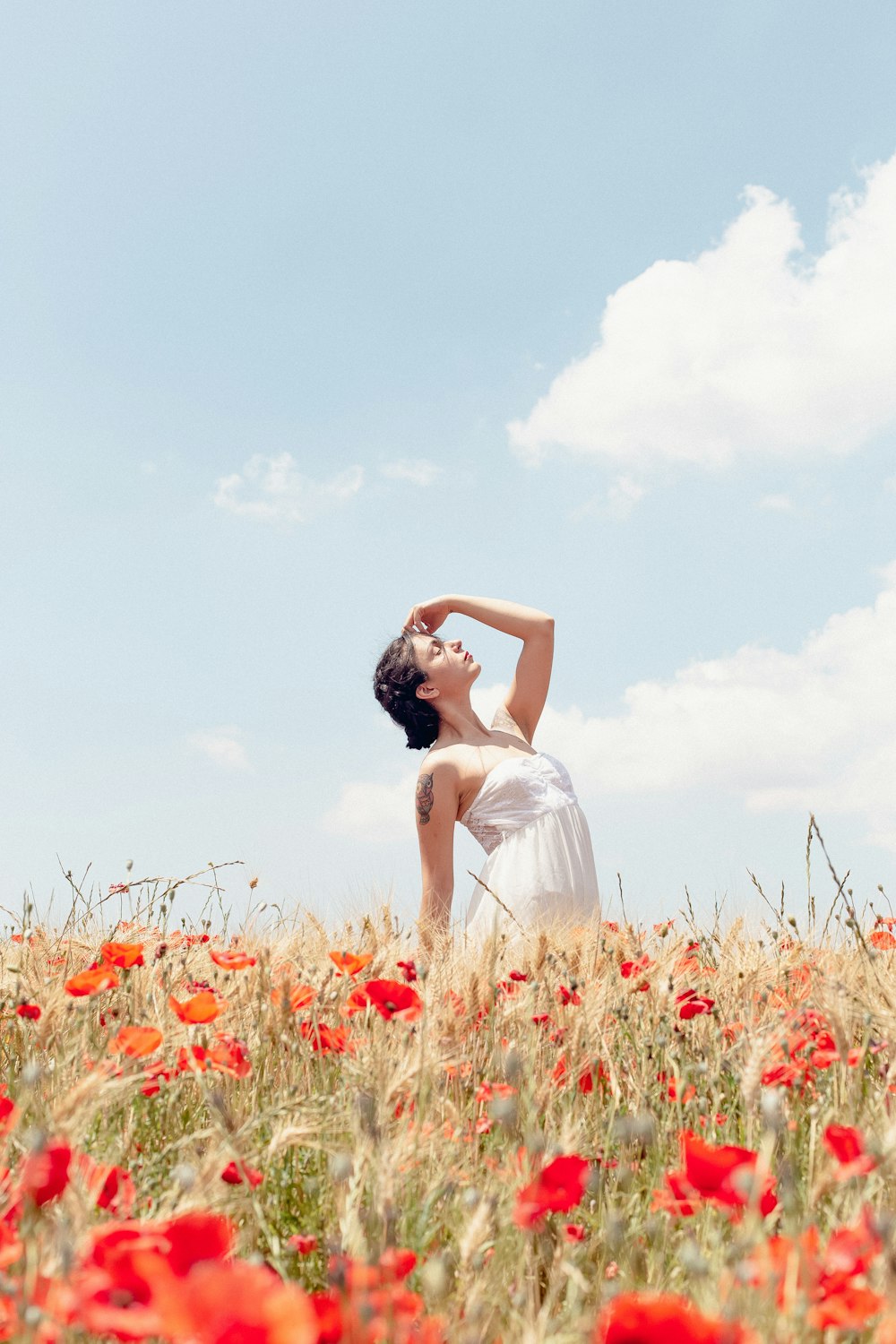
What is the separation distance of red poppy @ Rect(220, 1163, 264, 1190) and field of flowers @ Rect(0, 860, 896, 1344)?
0.7 inches

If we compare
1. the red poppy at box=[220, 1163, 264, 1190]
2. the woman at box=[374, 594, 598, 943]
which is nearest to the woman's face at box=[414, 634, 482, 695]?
the woman at box=[374, 594, 598, 943]

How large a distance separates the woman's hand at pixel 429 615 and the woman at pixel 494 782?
1cm

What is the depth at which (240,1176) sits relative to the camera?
143 cm

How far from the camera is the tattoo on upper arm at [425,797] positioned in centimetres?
511

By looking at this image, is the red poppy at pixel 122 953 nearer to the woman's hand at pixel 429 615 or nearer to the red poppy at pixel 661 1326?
the red poppy at pixel 661 1326

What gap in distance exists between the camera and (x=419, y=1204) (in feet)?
4.87

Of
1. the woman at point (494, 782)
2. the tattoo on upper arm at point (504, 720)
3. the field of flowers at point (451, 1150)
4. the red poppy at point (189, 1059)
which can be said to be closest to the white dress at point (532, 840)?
the woman at point (494, 782)

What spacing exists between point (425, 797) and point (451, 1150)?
3.59m

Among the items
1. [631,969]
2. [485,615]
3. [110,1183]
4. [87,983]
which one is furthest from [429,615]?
[110,1183]

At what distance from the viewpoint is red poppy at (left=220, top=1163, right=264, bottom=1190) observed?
1401 millimetres

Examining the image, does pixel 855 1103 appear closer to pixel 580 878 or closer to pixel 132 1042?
pixel 132 1042

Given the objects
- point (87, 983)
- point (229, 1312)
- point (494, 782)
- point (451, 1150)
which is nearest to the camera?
point (229, 1312)

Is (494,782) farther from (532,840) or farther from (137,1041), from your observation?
(137,1041)

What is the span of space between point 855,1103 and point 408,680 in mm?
4105
